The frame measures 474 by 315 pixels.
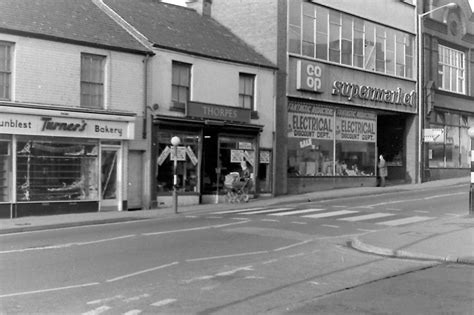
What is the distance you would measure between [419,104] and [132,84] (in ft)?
68.0

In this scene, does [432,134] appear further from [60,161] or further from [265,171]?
[60,161]

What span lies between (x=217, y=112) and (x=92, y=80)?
5.63 metres

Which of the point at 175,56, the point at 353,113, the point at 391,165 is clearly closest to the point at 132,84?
the point at 175,56

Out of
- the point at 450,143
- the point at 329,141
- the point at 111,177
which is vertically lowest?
the point at 111,177

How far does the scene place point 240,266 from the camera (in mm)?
9789

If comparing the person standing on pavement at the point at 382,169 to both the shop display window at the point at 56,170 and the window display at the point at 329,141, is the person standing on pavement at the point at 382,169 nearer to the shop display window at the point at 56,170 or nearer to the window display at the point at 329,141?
the window display at the point at 329,141

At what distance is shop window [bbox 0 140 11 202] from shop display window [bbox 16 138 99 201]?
0.28 m

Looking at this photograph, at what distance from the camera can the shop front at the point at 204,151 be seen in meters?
21.9

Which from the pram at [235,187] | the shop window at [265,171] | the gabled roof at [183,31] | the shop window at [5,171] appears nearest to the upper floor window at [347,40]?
the gabled roof at [183,31]

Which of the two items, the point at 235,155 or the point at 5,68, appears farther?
the point at 235,155

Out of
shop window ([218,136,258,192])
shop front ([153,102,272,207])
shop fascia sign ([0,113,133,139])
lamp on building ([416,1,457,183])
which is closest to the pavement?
shop front ([153,102,272,207])


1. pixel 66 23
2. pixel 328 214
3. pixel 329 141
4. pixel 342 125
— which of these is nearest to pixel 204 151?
pixel 328 214

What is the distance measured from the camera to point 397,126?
117 ft

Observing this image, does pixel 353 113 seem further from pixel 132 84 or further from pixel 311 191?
pixel 132 84
